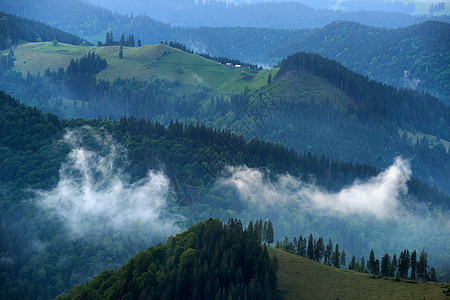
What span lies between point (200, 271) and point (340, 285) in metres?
42.1

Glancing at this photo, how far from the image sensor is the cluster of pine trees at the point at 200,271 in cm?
14700

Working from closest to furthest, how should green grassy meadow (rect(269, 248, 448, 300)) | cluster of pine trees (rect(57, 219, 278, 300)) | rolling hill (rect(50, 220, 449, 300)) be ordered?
cluster of pine trees (rect(57, 219, 278, 300)), rolling hill (rect(50, 220, 449, 300)), green grassy meadow (rect(269, 248, 448, 300))

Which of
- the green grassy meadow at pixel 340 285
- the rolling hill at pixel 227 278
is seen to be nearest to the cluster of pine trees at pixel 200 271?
the rolling hill at pixel 227 278

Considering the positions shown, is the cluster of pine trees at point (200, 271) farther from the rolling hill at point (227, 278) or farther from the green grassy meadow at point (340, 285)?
the green grassy meadow at point (340, 285)

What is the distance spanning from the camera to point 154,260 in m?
162

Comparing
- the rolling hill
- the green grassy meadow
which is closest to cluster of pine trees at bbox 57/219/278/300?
the rolling hill

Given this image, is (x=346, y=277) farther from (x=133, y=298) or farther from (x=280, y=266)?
(x=133, y=298)

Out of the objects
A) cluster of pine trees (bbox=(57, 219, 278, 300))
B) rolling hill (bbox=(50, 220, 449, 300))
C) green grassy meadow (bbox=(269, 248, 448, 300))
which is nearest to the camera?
cluster of pine trees (bbox=(57, 219, 278, 300))

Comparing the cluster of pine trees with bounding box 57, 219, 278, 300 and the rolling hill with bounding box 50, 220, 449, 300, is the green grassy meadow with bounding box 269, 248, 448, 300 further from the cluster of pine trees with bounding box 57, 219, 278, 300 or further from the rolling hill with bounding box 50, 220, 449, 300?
the cluster of pine trees with bounding box 57, 219, 278, 300

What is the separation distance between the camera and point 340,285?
160 m

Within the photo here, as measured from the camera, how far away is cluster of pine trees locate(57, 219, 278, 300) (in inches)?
5787

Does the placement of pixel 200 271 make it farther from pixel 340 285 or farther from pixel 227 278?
pixel 340 285

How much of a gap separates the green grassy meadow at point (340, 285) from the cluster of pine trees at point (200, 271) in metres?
6.53

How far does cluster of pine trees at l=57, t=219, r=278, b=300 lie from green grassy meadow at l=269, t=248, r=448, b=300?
653 centimetres
